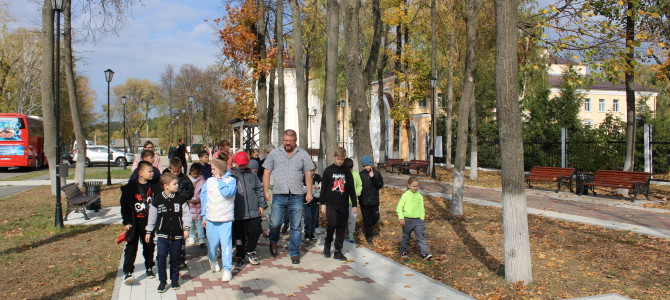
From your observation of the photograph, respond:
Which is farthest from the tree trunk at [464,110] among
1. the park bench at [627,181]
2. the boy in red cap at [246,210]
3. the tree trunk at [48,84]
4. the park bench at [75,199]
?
the tree trunk at [48,84]

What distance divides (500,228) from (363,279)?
463 centimetres

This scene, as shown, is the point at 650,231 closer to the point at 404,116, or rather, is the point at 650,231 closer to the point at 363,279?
the point at 363,279

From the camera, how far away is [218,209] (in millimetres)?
6984

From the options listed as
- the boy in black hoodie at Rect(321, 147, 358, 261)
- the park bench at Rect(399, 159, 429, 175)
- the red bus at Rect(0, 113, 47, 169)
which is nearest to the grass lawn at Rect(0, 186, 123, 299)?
the boy in black hoodie at Rect(321, 147, 358, 261)

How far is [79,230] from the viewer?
36.8ft

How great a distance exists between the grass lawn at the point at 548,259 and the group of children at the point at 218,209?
742 mm

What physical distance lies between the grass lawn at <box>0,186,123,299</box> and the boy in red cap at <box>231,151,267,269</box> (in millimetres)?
1747

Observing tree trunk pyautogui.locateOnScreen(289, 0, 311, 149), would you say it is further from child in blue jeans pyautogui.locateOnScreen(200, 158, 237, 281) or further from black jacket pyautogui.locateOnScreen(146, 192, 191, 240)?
black jacket pyautogui.locateOnScreen(146, 192, 191, 240)

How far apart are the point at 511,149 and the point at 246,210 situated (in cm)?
368

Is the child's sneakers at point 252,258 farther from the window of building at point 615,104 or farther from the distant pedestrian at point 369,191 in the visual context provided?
the window of building at point 615,104

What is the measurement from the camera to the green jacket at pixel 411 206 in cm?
827

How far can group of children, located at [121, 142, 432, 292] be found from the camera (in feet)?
21.3

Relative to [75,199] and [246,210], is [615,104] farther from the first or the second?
Answer: [246,210]

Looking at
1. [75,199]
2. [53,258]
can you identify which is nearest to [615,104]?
[75,199]
